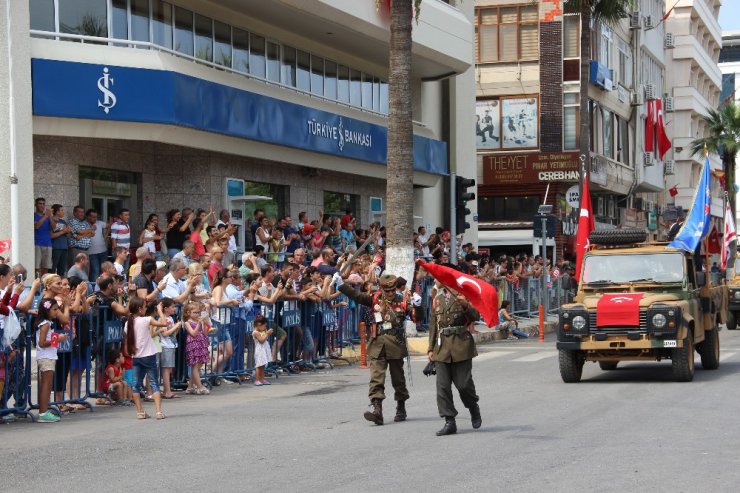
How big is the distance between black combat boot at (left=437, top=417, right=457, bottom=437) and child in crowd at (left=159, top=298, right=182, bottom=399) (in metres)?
4.81

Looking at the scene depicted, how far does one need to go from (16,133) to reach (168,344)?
670cm

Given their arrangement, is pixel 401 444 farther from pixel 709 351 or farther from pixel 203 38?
pixel 203 38

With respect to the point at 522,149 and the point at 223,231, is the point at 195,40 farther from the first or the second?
the point at 522,149

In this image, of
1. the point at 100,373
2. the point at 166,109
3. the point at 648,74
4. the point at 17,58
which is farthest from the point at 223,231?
the point at 648,74

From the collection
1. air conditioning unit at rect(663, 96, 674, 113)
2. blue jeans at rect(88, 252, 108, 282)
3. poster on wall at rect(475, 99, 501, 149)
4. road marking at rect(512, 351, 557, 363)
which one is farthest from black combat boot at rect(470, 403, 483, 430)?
air conditioning unit at rect(663, 96, 674, 113)

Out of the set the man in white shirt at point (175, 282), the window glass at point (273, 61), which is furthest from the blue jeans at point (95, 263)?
the window glass at point (273, 61)

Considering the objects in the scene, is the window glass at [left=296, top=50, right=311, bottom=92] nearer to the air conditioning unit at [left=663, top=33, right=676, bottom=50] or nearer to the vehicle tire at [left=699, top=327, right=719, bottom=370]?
the vehicle tire at [left=699, top=327, right=719, bottom=370]

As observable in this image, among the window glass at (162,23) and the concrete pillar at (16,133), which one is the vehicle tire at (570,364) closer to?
the concrete pillar at (16,133)

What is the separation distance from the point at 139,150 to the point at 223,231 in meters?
4.04

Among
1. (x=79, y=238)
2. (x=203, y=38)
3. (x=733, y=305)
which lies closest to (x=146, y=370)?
(x=79, y=238)

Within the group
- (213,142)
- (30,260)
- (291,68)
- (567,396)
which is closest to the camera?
(567,396)

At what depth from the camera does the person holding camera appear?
473 inches

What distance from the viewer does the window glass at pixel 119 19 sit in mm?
23750

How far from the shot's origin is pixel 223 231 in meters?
22.8
